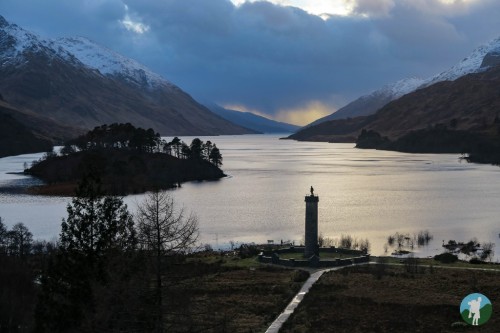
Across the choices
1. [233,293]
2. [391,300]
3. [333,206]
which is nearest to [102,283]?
[233,293]

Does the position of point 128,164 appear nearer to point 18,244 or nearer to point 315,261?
point 18,244

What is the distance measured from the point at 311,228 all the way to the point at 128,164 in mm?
98643

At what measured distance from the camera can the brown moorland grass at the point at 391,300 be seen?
38.6 m

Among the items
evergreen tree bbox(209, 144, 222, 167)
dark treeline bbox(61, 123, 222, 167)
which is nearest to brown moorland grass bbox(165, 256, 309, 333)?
dark treeline bbox(61, 123, 222, 167)

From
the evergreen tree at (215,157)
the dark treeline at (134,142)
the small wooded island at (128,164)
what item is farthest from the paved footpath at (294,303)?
the evergreen tree at (215,157)

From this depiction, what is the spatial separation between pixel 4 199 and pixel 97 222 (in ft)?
311

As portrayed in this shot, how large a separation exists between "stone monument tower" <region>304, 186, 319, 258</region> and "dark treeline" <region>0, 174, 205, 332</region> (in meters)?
23.4

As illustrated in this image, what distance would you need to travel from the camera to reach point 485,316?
39.4m

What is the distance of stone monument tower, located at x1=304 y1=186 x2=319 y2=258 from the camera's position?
5967 centimetres

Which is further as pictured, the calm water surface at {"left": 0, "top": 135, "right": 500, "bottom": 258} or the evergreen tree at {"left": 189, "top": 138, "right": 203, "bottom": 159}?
the evergreen tree at {"left": 189, "top": 138, "right": 203, "bottom": 159}

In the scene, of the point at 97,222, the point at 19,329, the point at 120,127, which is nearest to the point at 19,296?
the point at 19,329

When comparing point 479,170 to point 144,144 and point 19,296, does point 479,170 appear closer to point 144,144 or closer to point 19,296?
point 144,144

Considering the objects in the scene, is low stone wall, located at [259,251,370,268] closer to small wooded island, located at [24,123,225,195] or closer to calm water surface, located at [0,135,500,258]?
calm water surface, located at [0,135,500,258]

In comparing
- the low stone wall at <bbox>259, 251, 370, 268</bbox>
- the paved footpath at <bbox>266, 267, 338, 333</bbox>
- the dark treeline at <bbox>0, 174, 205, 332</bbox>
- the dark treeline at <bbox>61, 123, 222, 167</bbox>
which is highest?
the dark treeline at <bbox>61, 123, 222, 167</bbox>
